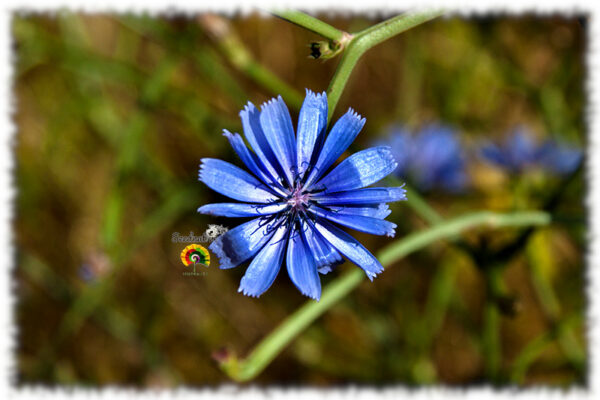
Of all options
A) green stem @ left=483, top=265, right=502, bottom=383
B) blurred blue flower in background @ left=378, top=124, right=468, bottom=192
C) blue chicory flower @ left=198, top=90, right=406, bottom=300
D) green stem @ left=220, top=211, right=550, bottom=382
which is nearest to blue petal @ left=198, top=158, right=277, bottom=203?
blue chicory flower @ left=198, top=90, right=406, bottom=300

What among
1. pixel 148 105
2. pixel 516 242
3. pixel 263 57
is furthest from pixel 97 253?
pixel 263 57

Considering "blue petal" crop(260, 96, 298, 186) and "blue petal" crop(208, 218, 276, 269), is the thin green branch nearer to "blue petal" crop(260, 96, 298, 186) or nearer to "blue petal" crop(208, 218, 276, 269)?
"blue petal" crop(260, 96, 298, 186)

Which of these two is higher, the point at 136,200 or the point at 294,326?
the point at 136,200

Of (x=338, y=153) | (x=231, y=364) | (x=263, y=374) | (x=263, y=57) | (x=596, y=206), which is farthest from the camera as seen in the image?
(x=263, y=57)

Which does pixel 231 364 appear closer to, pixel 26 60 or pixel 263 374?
pixel 263 374

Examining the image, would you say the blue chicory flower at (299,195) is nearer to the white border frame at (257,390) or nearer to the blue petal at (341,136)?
the blue petal at (341,136)
